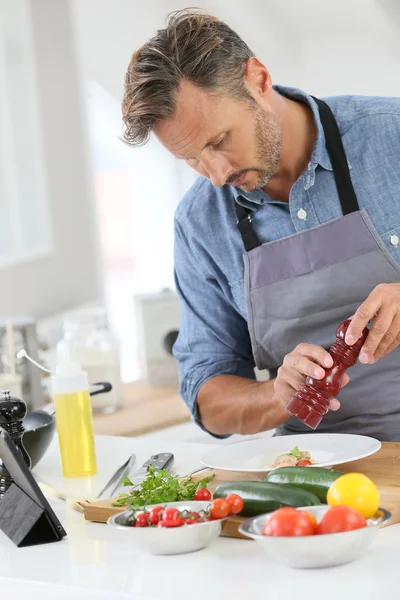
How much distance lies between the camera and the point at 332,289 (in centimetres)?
221

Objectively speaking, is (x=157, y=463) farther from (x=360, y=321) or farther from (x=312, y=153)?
(x=312, y=153)

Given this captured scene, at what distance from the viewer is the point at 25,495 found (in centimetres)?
171

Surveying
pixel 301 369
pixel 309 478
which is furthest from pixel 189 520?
pixel 301 369

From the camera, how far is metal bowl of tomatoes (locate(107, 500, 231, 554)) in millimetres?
1449

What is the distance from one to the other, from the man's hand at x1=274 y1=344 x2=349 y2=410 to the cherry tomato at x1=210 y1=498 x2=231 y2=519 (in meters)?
0.39

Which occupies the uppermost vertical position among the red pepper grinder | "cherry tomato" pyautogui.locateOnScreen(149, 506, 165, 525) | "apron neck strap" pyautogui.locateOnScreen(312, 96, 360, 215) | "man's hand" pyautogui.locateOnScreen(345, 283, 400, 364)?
"apron neck strap" pyautogui.locateOnScreen(312, 96, 360, 215)

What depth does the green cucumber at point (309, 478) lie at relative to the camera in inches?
61.8

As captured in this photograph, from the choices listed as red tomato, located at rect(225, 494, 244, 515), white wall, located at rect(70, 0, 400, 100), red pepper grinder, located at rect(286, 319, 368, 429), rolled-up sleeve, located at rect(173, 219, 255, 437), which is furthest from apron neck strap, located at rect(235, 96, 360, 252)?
white wall, located at rect(70, 0, 400, 100)

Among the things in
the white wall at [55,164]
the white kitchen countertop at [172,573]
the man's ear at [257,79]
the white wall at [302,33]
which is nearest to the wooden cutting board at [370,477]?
the white kitchen countertop at [172,573]

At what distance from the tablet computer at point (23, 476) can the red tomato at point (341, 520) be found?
0.52 meters

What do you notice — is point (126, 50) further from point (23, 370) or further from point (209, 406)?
point (209, 406)

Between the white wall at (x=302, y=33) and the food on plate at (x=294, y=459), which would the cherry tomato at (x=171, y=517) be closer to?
the food on plate at (x=294, y=459)

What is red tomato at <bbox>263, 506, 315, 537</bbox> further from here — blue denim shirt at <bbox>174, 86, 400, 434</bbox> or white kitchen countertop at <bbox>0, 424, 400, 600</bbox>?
blue denim shirt at <bbox>174, 86, 400, 434</bbox>

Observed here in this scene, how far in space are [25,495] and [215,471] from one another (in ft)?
1.27
